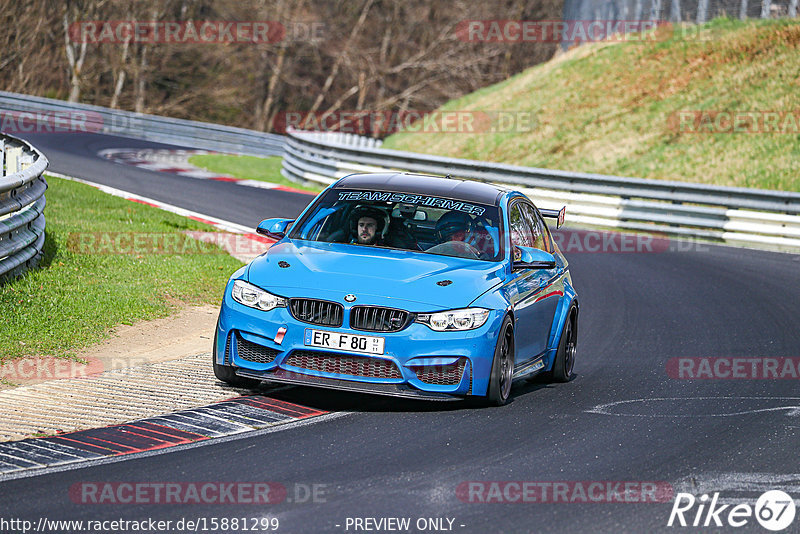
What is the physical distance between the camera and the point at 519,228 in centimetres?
973

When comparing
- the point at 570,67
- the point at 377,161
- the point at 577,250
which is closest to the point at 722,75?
the point at 570,67

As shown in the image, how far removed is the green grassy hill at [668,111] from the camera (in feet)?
98.4

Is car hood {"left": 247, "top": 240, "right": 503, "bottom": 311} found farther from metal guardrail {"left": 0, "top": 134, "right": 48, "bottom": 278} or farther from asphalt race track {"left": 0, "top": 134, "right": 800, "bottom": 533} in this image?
metal guardrail {"left": 0, "top": 134, "right": 48, "bottom": 278}

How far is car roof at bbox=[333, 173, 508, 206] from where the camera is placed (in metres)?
9.55

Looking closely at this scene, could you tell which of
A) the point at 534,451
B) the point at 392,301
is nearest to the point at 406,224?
the point at 392,301

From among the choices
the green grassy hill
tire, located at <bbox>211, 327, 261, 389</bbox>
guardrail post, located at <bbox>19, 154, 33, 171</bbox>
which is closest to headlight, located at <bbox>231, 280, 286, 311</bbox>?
tire, located at <bbox>211, 327, 261, 389</bbox>

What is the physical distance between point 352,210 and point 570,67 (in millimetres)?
31669

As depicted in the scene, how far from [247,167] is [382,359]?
24.8 meters

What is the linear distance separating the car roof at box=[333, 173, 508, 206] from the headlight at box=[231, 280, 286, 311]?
1.70 metres

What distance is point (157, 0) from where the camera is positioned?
187 feet

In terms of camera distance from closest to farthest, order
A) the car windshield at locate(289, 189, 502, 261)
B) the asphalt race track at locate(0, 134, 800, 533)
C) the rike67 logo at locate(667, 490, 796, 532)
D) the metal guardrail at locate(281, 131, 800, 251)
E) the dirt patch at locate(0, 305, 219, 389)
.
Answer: the asphalt race track at locate(0, 134, 800, 533) → the rike67 logo at locate(667, 490, 796, 532) → the dirt patch at locate(0, 305, 219, 389) → the car windshield at locate(289, 189, 502, 261) → the metal guardrail at locate(281, 131, 800, 251)

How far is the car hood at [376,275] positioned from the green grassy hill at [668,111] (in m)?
20.9

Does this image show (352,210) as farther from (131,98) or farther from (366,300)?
(131,98)

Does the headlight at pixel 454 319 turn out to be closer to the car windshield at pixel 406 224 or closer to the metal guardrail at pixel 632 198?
the car windshield at pixel 406 224
